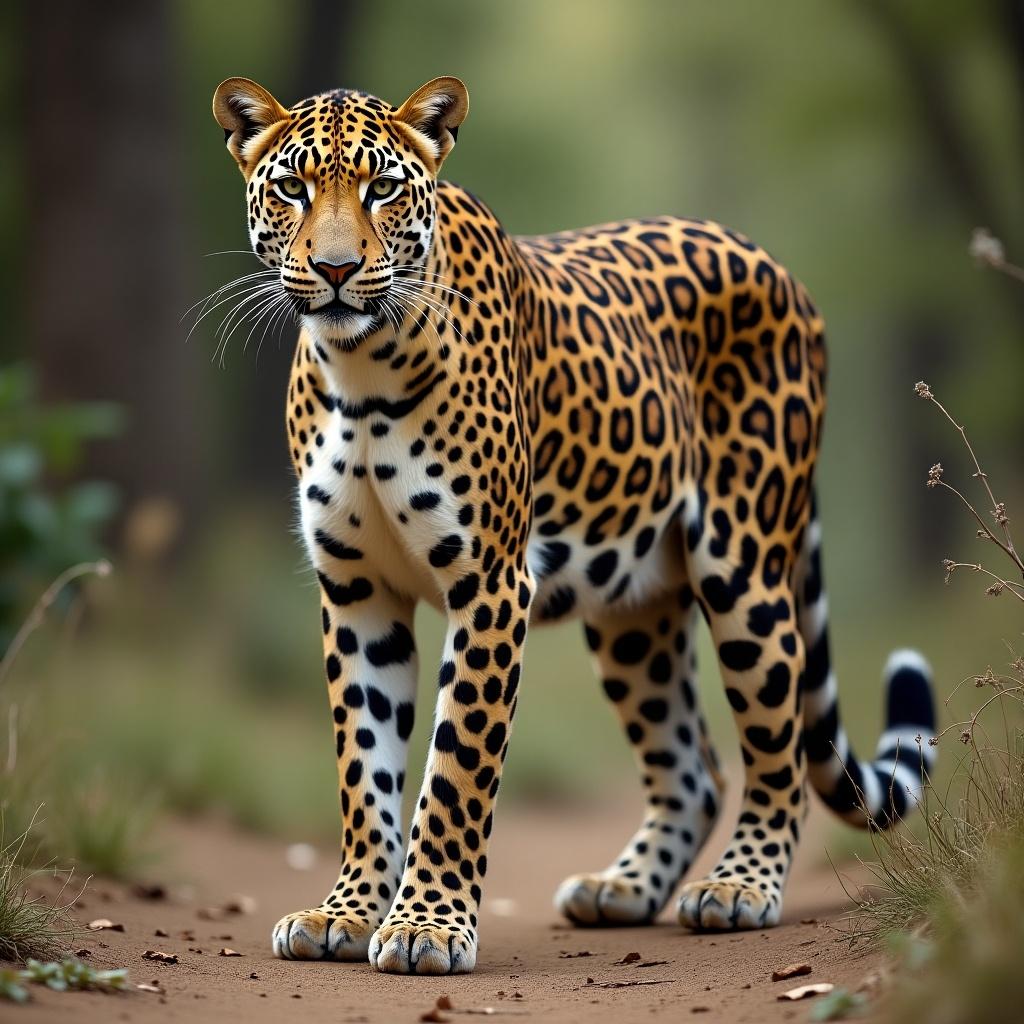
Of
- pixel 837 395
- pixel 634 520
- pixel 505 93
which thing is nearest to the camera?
pixel 634 520

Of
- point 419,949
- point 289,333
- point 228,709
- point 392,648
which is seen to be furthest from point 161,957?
point 289,333

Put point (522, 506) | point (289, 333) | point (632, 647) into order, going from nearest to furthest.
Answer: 1. point (522, 506)
2. point (632, 647)
3. point (289, 333)

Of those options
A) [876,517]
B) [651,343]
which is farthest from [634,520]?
[876,517]

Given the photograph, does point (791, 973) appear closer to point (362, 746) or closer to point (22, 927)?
point (362, 746)

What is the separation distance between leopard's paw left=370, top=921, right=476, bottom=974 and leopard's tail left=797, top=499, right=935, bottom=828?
1.77 m

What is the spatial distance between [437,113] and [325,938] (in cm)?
234

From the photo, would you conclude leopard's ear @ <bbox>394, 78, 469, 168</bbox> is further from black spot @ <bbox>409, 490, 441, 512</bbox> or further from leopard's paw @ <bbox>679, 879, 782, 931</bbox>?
leopard's paw @ <bbox>679, 879, 782, 931</bbox>

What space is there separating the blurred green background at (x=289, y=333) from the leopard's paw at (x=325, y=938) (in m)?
1.77

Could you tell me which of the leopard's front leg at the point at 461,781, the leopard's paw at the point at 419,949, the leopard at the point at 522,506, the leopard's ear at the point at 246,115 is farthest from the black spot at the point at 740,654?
the leopard's ear at the point at 246,115

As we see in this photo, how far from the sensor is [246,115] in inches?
180

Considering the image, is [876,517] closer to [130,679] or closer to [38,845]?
[130,679]

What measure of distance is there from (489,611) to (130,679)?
18.5ft

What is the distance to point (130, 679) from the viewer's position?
31.9 feet

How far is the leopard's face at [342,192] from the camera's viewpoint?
4.22 m
